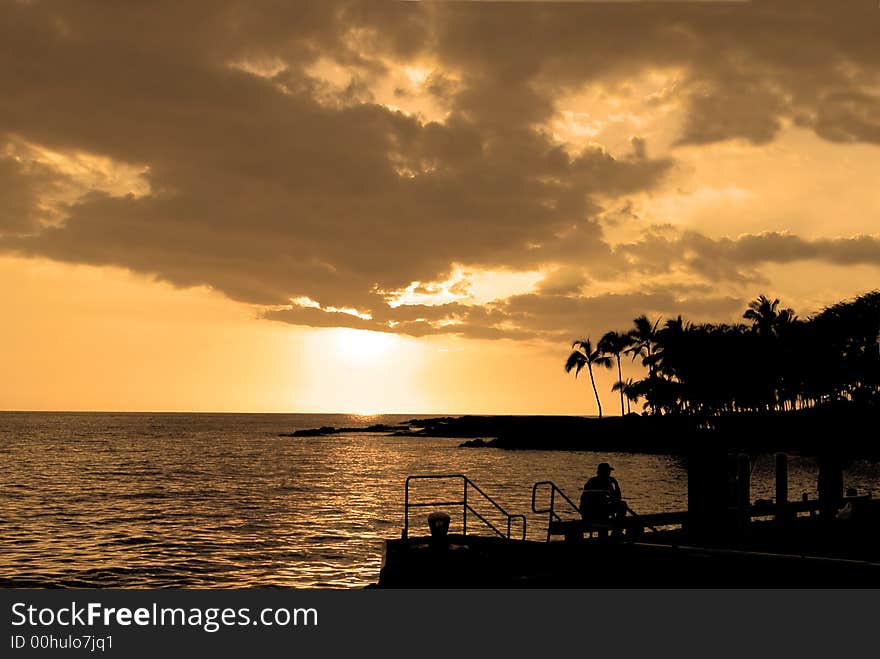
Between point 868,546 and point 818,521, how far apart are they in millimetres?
3157

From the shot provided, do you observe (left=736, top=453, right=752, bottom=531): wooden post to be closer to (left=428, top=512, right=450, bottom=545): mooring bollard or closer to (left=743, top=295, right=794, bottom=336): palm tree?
(left=428, top=512, right=450, bottom=545): mooring bollard

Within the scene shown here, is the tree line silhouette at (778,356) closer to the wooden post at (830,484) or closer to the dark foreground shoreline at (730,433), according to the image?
the dark foreground shoreline at (730,433)

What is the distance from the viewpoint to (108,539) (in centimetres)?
3312

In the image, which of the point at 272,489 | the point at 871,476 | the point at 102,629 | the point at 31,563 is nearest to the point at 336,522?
the point at 31,563

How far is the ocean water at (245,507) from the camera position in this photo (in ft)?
86.3

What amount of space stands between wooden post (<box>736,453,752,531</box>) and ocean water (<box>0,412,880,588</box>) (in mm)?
11757

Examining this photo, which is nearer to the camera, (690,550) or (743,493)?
(690,550)

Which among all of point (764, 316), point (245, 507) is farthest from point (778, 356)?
point (245, 507)

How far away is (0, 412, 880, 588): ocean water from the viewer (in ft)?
86.3

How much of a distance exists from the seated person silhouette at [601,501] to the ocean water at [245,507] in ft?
33.4

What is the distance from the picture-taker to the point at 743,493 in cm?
Answer: 1684

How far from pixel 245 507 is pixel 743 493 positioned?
3332cm

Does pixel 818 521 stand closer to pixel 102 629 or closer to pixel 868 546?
pixel 868 546

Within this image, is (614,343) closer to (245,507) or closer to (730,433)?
(730,433)
